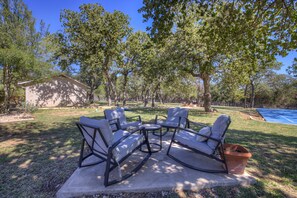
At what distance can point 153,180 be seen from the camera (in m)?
2.61

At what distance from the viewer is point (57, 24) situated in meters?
14.4

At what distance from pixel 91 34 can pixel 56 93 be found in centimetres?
949

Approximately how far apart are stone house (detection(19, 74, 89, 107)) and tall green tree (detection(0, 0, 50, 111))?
5.25 meters

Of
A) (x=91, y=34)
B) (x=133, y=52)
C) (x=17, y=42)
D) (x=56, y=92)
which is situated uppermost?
(x=91, y=34)

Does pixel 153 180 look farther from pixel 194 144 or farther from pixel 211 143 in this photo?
pixel 211 143

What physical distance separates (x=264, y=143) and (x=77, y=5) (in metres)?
15.5

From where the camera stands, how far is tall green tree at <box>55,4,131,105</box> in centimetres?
1328

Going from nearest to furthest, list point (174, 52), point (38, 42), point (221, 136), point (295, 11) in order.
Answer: point (221, 136) → point (295, 11) → point (174, 52) → point (38, 42)

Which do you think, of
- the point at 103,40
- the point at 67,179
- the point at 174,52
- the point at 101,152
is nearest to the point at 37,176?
the point at 67,179

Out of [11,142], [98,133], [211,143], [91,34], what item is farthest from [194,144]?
[91,34]

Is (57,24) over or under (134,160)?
over

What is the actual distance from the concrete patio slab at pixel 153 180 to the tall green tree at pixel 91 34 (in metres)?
12.7

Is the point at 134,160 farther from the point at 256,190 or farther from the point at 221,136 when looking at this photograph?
the point at 256,190

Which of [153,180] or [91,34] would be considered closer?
[153,180]
